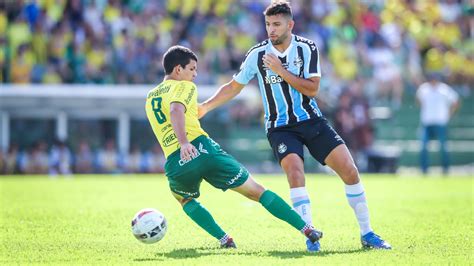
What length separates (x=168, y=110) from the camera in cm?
880

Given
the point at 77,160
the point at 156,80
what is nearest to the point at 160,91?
the point at 77,160

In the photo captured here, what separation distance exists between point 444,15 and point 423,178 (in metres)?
10.7

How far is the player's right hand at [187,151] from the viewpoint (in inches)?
330

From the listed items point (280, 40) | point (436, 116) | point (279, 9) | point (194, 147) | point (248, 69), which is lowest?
point (436, 116)

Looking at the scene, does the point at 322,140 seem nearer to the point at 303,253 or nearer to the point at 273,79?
the point at 273,79

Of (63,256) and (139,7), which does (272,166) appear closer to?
(139,7)

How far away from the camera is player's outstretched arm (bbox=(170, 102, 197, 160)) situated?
27.6 ft

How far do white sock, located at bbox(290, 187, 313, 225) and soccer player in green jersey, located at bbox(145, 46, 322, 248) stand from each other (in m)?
0.20

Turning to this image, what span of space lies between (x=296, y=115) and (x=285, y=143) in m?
0.31

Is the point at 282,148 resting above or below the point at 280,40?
below

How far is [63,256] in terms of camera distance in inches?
331

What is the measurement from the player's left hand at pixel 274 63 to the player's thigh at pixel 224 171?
93 centimetres

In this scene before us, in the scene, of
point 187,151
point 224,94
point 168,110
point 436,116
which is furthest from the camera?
point 436,116

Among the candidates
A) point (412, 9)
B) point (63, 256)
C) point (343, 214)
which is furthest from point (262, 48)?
point (412, 9)
